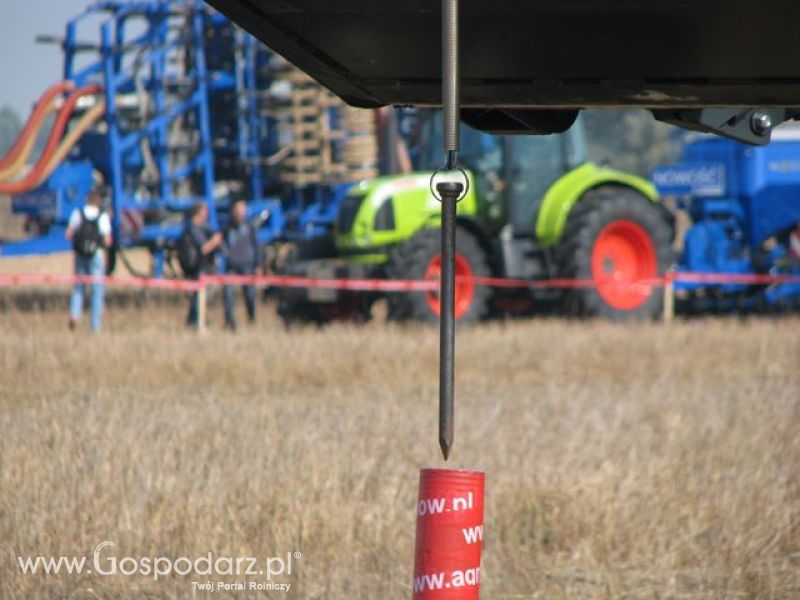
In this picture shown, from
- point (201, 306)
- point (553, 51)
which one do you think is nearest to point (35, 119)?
point (201, 306)

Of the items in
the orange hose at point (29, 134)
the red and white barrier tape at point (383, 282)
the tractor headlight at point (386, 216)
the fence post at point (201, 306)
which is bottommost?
the fence post at point (201, 306)

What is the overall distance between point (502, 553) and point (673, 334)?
8741mm

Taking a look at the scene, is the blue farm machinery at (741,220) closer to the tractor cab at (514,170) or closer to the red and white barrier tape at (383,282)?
the red and white barrier tape at (383,282)

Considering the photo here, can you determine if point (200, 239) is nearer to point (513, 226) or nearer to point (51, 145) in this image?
point (513, 226)

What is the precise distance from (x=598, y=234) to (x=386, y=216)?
2231 mm

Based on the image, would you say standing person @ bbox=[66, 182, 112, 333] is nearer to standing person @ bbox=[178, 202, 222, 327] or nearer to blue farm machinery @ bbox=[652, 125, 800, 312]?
standing person @ bbox=[178, 202, 222, 327]

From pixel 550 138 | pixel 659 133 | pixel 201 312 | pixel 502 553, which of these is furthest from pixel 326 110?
pixel 659 133

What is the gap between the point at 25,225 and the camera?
2227 cm

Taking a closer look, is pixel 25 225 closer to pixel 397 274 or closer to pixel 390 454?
pixel 397 274

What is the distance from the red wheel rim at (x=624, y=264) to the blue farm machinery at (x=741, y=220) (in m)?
0.87

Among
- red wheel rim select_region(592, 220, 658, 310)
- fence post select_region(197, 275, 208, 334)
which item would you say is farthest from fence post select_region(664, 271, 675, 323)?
fence post select_region(197, 275, 208, 334)

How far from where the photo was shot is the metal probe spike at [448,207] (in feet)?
12.8

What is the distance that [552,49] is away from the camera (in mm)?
4531

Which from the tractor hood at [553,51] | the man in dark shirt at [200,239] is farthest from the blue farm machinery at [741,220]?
the tractor hood at [553,51]
